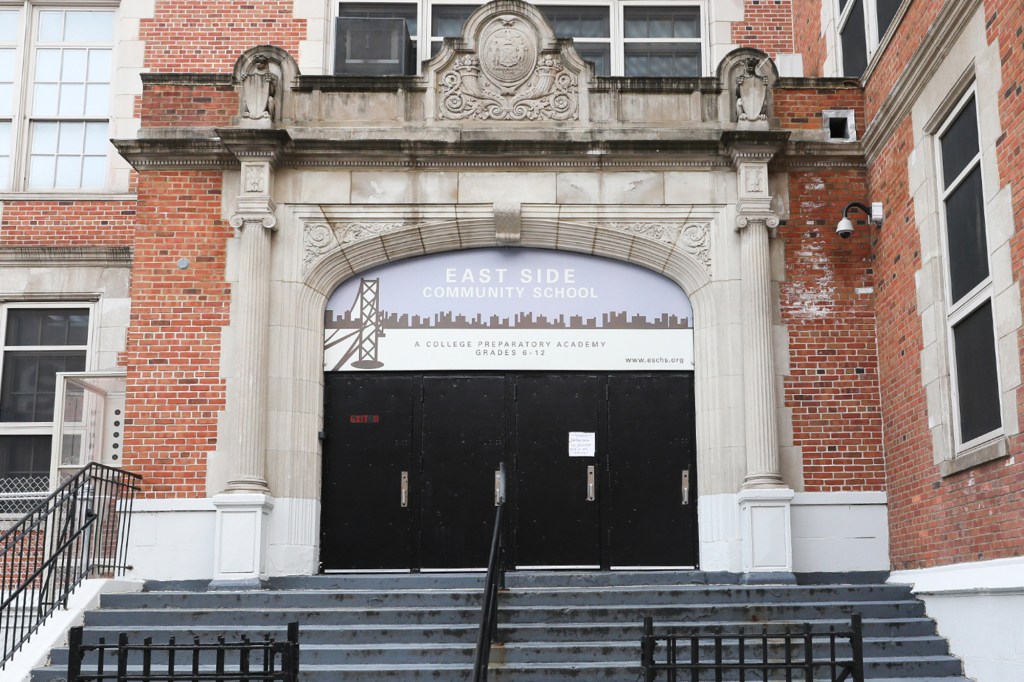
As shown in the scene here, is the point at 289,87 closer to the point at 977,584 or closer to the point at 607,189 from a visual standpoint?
the point at 607,189

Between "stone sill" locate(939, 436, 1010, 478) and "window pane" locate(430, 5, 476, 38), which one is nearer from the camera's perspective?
"stone sill" locate(939, 436, 1010, 478)

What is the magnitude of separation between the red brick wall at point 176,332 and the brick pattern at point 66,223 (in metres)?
2.39

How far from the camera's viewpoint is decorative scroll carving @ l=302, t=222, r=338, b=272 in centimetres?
1210

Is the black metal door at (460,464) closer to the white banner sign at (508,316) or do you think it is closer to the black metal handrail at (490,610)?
the white banner sign at (508,316)

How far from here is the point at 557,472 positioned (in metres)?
12.1

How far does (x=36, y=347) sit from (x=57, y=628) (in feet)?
18.0

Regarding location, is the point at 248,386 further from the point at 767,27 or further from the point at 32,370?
the point at 767,27

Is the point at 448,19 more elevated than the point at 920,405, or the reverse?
the point at 448,19

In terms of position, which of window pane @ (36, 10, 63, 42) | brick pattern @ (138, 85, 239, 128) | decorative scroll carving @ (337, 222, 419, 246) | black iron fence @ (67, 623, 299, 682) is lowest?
black iron fence @ (67, 623, 299, 682)

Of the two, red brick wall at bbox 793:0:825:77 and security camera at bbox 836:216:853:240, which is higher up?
red brick wall at bbox 793:0:825:77

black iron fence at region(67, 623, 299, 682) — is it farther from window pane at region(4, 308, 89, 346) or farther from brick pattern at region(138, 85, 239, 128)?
window pane at region(4, 308, 89, 346)

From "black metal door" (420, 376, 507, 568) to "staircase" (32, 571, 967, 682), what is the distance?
1150mm

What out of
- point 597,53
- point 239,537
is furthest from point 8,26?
point 239,537

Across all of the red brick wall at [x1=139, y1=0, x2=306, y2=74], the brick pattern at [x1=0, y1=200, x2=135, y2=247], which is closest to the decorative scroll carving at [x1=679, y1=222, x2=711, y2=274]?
the red brick wall at [x1=139, y1=0, x2=306, y2=74]
